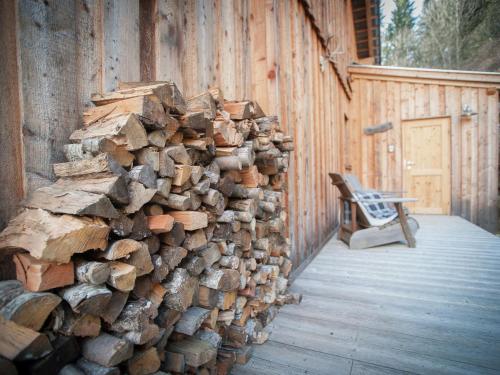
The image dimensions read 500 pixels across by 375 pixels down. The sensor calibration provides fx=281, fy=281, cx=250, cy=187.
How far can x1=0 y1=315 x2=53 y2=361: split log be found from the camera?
661 mm

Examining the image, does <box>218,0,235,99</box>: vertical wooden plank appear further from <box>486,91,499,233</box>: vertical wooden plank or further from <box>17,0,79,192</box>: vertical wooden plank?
<box>486,91,499,233</box>: vertical wooden plank

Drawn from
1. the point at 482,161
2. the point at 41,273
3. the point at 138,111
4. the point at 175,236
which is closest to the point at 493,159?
the point at 482,161

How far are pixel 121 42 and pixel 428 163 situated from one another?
23.3ft

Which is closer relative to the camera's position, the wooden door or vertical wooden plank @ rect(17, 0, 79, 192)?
vertical wooden plank @ rect(17, 0, 79, 192)

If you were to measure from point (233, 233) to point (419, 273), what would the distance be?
2.31 m

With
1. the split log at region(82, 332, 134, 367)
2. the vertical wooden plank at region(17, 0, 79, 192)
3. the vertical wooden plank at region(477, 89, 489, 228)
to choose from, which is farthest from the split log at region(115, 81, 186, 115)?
the vertical wooden plank at region(477, 89, 489, 228)

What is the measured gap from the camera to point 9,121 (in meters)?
0.95

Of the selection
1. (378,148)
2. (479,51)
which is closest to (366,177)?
(378,148)

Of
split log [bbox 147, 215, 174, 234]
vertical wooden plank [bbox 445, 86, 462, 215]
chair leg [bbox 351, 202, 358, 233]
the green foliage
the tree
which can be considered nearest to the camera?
split log [bbox 147, 215, 174, 234]

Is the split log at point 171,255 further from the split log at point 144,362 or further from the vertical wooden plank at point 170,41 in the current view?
Answer: the vertical wooden plank at point 170,41

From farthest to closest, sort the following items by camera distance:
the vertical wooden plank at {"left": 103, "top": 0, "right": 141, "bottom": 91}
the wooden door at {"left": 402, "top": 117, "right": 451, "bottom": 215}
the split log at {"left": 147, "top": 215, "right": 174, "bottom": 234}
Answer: the wooden door at {"left": 402, "top": 117, "right": 451, "bottom": 215} → the vertical wooden plank at {"left": 103, "top": 0, "right": 141, "bottom": 91} → the split log at {"left": 147, "top": 215, "right": 174, "bottom": 234}

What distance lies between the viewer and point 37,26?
1.00m

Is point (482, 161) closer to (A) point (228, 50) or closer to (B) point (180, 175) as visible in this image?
(A) point (228, 50)

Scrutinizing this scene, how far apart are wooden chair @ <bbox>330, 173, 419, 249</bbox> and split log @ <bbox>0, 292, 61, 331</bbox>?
142 inches
